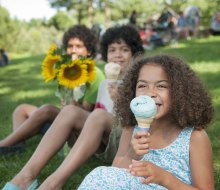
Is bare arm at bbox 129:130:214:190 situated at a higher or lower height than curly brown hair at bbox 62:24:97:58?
lower

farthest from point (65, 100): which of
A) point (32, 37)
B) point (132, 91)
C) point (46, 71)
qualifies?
point (32, 37)

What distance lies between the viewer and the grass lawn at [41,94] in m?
3.57

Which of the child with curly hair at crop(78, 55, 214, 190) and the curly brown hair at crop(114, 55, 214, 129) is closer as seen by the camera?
the child with curly hair at crop(78, 55, 214, 190)

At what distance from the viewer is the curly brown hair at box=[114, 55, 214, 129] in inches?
93.0

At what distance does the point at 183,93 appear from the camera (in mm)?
2379

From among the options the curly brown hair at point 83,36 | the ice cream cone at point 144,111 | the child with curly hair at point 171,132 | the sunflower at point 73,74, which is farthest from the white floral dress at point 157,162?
the curly brown hair at point 83,36

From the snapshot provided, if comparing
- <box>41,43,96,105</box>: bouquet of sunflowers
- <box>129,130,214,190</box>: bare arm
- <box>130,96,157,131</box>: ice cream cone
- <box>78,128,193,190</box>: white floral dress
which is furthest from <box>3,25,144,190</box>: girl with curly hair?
<box>130,96,157,131</box>: ice cream cone

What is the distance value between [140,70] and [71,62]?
945mm

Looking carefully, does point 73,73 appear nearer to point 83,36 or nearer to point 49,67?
point 49,67

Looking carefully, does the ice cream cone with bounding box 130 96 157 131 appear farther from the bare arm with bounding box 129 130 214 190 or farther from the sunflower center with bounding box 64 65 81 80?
the sunflower center with bounding box 64 65 81 80

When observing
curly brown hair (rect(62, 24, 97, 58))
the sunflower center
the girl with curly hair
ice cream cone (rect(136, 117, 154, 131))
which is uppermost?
curly brown hair (rect(62, 24, 97, 58))

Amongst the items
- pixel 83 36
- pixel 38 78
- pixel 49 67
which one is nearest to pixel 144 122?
pixel 49 67

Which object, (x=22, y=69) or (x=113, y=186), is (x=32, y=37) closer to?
(x=22, y=69)

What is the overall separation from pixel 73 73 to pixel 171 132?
3.88 ft
